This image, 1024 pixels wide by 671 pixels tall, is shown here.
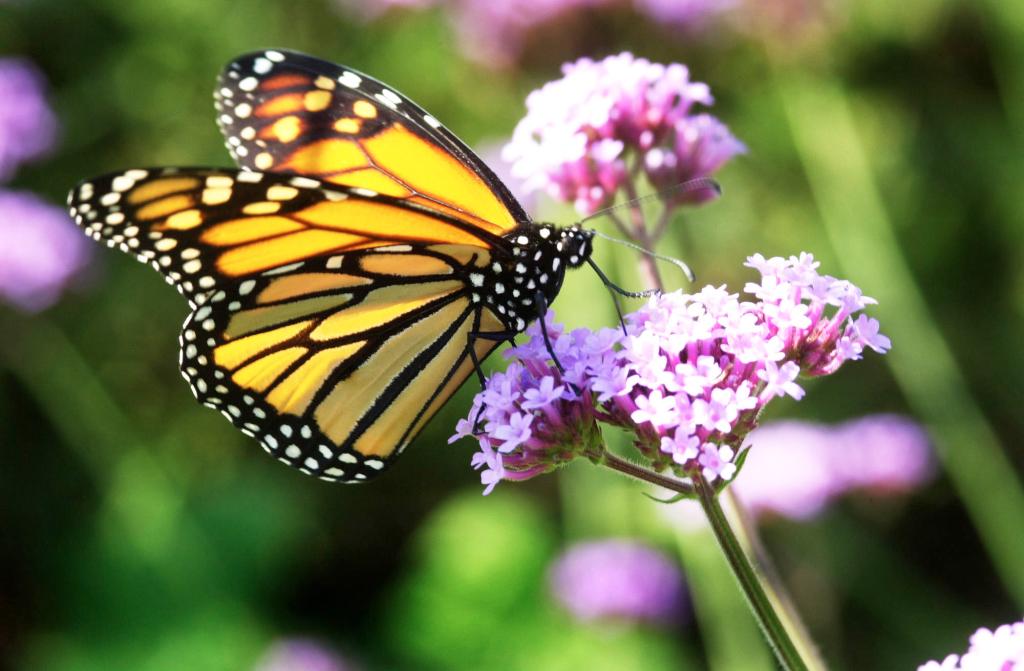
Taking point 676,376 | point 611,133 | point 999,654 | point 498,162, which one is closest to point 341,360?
point 611,133

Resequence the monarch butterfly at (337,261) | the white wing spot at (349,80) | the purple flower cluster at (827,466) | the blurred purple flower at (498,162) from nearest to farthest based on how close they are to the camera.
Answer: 1. the monarch butterfly at (337,261)
2. the white wing spot at (349,80)
3. the purple flower cluster at (827,466)
4. the blurred purple flower at (498,162)

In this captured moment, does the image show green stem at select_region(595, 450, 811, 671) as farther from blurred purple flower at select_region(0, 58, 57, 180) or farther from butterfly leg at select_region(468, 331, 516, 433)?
blurred purple flower at select_region(0, 58, 57, 180)

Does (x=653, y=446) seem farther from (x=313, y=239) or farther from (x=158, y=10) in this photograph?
(x=158, y=10)

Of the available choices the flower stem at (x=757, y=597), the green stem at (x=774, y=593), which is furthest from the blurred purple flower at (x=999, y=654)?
the green stem at (x=774, y=593)

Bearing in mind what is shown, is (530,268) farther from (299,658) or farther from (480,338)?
(299,658)

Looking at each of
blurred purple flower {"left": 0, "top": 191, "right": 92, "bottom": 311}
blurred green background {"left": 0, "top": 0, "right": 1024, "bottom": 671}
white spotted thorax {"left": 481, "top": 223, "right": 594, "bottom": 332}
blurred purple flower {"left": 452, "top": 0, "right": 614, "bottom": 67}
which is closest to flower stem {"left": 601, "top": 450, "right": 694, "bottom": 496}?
white spotted thorax {"left": 481, "top": 223, "right": 594, "bottom": 332}

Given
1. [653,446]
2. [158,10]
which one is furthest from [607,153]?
[158,10]

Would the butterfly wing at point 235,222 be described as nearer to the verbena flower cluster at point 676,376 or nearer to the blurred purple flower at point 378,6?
the verbena flower cluster at point 676,376
